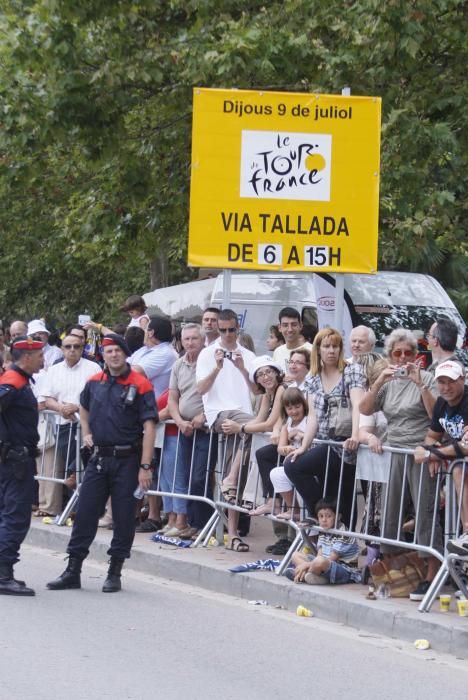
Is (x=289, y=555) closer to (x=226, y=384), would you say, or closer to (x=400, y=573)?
(x=400, y=573)

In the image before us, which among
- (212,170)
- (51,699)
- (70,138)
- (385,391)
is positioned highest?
(70,138)

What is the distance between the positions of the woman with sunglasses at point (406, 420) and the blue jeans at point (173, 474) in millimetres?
2651

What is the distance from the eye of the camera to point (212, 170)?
11.6m

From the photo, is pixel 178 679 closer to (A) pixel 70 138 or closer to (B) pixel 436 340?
(B) pixel 436 340

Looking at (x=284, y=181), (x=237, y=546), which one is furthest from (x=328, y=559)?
(x=284, y=181)

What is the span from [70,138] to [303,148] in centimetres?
516

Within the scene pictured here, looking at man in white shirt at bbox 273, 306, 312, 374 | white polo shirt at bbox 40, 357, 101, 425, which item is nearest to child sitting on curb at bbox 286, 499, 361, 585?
man in white shirt at bbox 273, 306, 312, 374

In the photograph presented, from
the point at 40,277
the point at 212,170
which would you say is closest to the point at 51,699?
the point at 212,170

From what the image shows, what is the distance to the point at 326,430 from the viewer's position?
10.1m

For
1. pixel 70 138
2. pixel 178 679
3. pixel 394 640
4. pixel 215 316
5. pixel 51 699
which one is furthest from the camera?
pixel 70 138

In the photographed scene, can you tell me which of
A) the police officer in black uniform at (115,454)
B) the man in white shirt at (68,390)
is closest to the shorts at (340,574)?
the police officer in black uniform at (115,454)

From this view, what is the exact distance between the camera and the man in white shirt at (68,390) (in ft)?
42.4

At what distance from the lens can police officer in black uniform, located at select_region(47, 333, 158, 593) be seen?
9.68 m

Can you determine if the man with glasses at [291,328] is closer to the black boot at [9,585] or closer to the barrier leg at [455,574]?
the black boot at [9,585]
